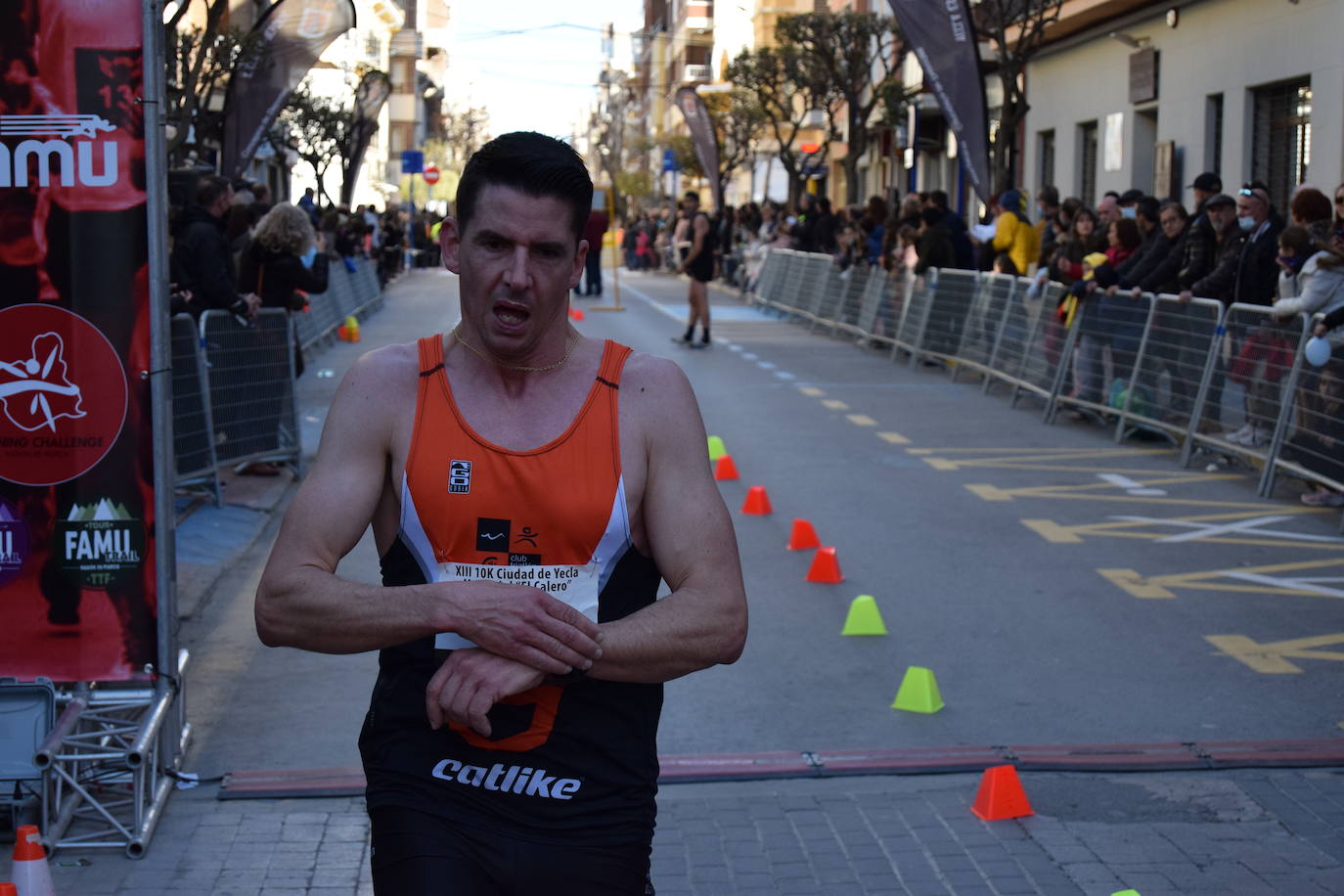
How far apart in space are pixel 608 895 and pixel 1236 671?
16.2 feet

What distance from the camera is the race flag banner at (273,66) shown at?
51.4 feet

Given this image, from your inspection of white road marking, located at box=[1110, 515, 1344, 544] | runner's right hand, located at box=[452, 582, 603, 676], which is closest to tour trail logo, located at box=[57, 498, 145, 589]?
runner's right hand, located at box=[452, 582, 603, 676]

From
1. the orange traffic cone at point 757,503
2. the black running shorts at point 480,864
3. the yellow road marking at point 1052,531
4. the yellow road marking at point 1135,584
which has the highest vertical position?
the black running shorts at point 480,864

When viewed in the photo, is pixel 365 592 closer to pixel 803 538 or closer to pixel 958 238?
pixel 803 538

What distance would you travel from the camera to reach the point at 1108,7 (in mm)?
27016

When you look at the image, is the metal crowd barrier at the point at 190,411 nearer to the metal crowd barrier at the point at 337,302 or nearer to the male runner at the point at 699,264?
the metal crowd barrier at the point at 337,302

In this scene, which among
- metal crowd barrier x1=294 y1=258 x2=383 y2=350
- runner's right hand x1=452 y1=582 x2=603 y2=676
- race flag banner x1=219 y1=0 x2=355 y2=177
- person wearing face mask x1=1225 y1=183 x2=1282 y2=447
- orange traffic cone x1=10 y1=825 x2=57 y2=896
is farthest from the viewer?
metal crowd barrier x1=294 y1=258 x2=383 y2=350

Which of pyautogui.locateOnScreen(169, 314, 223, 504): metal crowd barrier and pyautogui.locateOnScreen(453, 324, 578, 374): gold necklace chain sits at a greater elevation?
pyautogui.locateOnScreen(453, 324, 578, 374): gold necklace chain

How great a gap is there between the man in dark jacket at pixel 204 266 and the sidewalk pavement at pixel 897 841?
5868mm

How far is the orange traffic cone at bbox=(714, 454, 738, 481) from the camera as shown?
11.9m

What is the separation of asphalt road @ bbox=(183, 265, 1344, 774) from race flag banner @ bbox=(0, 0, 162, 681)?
0.76 metres

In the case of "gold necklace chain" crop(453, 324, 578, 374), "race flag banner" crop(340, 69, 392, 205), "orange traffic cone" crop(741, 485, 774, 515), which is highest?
"race flag banner" crop(340, 69, 392, 205)

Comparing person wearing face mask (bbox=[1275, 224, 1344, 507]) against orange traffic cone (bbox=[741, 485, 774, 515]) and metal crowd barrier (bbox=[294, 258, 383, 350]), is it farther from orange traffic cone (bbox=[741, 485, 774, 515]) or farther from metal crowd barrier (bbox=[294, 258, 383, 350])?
metal crowd barrier (bbox=[294, 258, 383, 350])

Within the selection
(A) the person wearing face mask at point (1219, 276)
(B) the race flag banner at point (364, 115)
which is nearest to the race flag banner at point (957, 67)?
(A) the person wearing face mask at point (1219, 276)
